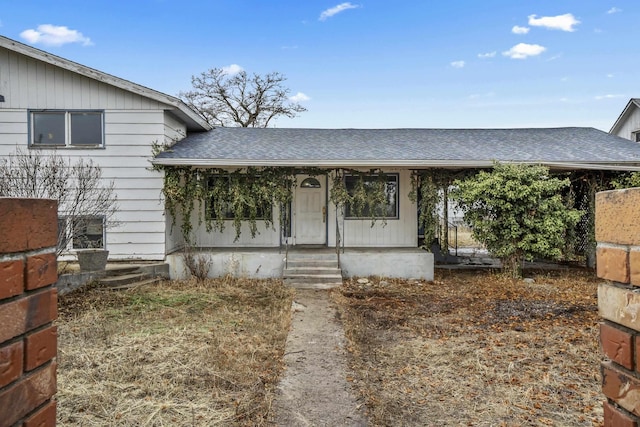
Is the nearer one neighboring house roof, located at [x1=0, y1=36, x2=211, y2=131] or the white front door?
neighboring house roof, located at [x1=0, y1=36, x2=211, y2=131]

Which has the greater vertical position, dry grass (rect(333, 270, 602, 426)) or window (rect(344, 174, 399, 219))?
window (rect(344, 174, 399, 219))

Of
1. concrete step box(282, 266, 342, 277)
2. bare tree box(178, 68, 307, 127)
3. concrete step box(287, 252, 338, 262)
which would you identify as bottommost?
concrete step box(282, 266, 342, 277)

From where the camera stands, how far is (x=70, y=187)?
30.4 ft

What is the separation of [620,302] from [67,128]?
11.0m

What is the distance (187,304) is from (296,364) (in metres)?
3.48

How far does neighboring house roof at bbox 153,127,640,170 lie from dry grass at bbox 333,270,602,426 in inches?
127

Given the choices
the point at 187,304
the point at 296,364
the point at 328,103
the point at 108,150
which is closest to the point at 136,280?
the point at 187,304

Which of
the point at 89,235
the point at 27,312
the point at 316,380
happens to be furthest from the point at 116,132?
the point at 27,312

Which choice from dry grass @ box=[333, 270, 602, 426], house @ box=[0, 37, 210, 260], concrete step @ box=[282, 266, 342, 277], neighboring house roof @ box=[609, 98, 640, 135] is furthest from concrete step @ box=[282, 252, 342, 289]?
neighboring house roof @ box=[609, 98, 640, 135]

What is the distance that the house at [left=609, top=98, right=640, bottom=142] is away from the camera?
666 inches

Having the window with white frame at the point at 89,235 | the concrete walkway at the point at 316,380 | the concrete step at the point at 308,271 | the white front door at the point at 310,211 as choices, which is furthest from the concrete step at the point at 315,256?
the window with white frame at the point at 89,235

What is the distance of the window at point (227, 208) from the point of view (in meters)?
10.2

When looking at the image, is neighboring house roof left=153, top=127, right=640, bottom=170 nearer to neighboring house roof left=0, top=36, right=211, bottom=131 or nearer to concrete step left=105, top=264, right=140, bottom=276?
neighboring house roof left=0, top=36, right=211, bottom=131

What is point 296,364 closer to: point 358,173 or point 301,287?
point 301,287
